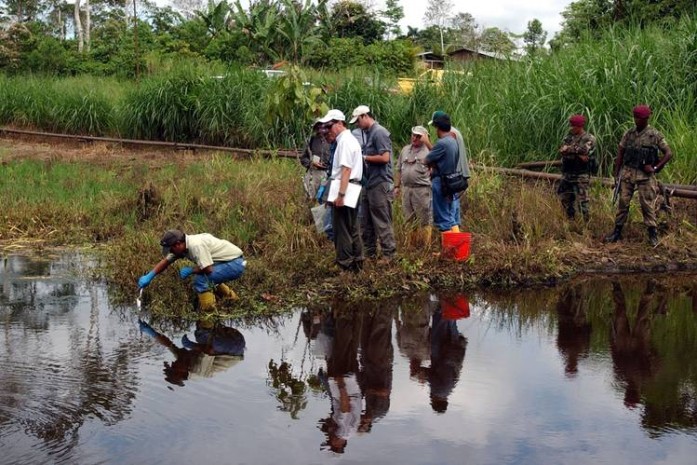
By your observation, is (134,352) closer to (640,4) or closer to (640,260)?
(640,260)

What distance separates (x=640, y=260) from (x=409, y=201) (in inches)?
111

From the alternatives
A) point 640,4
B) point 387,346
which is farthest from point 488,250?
point 640,4

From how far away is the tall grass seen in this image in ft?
43.2

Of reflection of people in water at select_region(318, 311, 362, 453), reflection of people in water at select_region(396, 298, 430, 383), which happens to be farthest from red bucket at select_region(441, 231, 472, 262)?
reflection of people in water at select_region(318, 311, 362, 453)

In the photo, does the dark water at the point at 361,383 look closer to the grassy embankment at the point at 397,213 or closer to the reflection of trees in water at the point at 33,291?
the reflection of trees in water at the point at 33,291

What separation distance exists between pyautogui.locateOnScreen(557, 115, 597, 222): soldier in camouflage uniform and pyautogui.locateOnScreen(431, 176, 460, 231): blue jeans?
206cm

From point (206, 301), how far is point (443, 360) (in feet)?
7.51

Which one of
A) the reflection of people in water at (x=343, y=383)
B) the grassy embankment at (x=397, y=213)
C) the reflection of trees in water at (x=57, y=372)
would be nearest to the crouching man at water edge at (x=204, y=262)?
the grassy embankment at (x=397, y=213)

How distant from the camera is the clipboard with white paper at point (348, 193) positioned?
28.2ft

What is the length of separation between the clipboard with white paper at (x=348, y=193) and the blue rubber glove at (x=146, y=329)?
7.02 ft

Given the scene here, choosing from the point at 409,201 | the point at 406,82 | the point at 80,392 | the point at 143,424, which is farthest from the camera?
the point at 406,82

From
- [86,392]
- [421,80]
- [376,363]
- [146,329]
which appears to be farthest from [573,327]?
[421,80]

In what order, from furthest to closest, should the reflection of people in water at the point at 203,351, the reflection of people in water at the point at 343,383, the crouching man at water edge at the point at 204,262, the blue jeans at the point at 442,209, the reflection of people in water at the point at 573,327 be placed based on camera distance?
the blue jeans at the point at 442,209 < the crouching man at water edge at the point at 204,262 < the reflection of people in water at the point at 573,327 < the reflection of people in water at the point at 203,351 < the reflection of people in water at the point at 343,383

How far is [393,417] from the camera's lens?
5.65 meters
